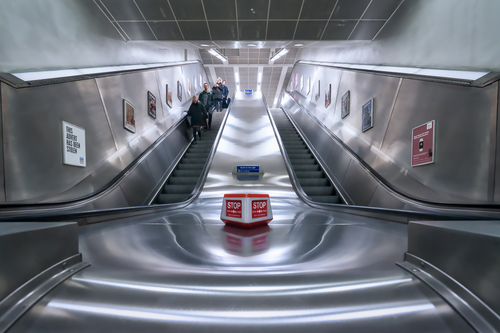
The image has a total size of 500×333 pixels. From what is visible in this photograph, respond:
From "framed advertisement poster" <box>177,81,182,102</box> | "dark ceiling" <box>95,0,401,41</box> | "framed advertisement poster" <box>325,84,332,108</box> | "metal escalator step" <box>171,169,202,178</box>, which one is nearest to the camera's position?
"dark ceiling" <box>95,0,401,41</box>

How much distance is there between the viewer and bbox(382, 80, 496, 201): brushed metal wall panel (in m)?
2.78

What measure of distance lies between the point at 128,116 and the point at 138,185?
5.64 ft

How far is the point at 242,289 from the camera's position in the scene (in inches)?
44.9

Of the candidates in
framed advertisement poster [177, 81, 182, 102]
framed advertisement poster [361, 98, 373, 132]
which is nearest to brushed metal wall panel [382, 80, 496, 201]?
framed advertisement poster [361, 98, 373, 132]

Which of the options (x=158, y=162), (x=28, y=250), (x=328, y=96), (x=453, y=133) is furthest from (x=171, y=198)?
(x=328, y=96)

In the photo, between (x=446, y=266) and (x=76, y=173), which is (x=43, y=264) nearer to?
(x=446, y=266)

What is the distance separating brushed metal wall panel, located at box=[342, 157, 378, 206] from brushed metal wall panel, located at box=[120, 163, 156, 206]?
405 cm

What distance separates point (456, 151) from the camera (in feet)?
10.2

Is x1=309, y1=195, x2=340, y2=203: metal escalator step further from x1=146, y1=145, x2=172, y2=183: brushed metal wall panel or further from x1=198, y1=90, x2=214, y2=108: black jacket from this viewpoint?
x1=198, y1=90, x2=214, y2=108: black jacket

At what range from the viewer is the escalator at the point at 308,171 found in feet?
18.2

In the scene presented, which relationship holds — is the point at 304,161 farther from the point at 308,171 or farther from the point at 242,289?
the point at 242,289

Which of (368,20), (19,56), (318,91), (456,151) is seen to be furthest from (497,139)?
(318,91)

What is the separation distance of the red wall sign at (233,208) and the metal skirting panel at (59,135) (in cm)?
232

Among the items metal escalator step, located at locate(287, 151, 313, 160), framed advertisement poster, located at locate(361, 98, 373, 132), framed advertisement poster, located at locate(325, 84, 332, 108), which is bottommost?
metal escalator step, located at locate(287, 151, 313, 160)
